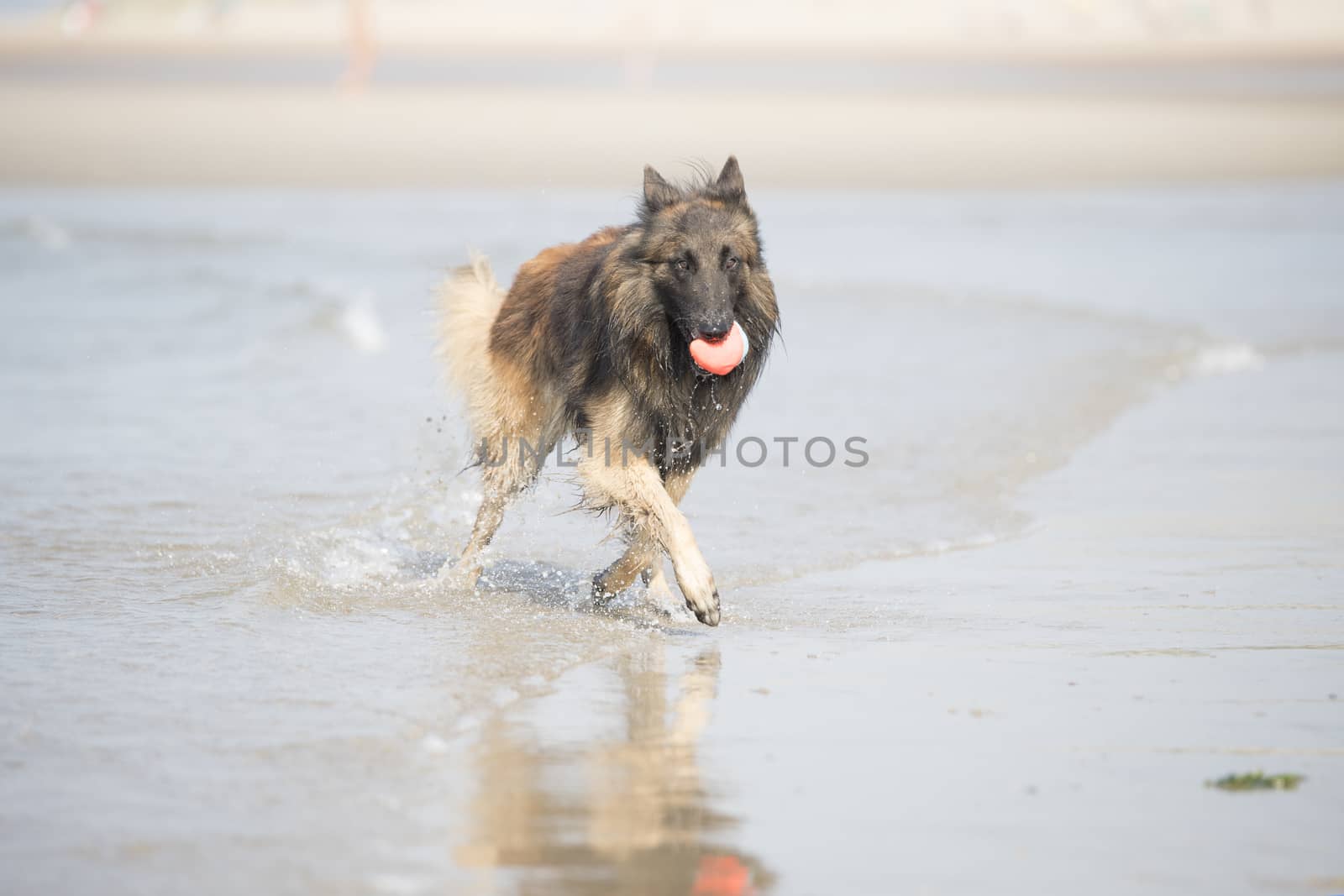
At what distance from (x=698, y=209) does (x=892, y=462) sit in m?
3.41

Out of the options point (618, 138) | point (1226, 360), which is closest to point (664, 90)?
point (618, 138)

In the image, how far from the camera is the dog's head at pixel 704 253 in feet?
18.5

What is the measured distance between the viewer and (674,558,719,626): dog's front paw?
5.55 m

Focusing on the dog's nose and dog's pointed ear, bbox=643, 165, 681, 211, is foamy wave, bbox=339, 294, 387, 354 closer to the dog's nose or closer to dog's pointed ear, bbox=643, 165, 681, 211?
dog's pointed ear, bbox=643, 165, 681, 211

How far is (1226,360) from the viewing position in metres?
11.6

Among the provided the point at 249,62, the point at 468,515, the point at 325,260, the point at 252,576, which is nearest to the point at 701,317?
the point at 252,576

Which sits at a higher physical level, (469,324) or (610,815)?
(469,324)

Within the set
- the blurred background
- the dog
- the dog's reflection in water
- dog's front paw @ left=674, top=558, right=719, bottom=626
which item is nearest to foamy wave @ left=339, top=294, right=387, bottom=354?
the dog

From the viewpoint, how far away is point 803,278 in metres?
16.4

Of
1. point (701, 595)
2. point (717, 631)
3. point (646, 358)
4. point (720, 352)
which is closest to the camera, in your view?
point (701, 595)

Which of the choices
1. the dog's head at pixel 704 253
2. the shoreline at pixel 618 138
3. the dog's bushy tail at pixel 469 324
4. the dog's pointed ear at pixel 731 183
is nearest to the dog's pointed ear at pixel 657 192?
the dog's head at pixel 704 253

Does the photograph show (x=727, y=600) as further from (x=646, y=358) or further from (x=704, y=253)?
(x=704, y=253)

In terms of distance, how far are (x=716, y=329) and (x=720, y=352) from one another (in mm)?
128

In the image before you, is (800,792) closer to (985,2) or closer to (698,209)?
(698,209)
